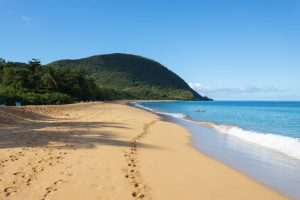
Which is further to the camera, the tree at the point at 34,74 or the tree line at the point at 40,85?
the tree at the point at 34,74

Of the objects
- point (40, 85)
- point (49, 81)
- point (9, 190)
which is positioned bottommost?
point (9, 190)

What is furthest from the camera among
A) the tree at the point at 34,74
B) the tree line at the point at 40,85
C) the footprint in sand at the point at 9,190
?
the tree at the point at 34,74

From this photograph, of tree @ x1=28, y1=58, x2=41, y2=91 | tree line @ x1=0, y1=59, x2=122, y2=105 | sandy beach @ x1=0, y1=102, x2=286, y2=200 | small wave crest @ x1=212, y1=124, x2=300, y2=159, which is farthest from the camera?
tree @ x1=28, y1=58, x2=41, y2=91

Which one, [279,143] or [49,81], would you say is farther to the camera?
[49,81]

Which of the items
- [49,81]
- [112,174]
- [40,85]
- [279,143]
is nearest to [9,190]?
[112,174]

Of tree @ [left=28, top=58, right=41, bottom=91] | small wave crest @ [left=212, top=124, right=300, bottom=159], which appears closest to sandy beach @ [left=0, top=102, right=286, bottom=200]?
small wave crest @ [left=212, top=124, right=300, bottom=159]

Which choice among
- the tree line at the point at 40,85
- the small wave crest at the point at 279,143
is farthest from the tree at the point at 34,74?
the small wave crest at the point at 279,143

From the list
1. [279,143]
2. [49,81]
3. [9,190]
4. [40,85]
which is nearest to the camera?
[9,190]

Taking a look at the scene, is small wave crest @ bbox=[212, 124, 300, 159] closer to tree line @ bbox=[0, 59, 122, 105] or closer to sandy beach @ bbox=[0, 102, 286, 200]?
sandy beach @ bbox=[0, 102, 286, 200]

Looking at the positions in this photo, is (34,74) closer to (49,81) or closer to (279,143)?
(49,81)

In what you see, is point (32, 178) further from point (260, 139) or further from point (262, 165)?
point (260, 139)

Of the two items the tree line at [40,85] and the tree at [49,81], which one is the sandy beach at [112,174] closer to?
the tree line at [40,85]

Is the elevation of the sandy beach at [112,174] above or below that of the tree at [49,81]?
below

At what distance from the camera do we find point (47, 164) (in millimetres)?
9102
